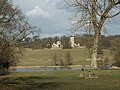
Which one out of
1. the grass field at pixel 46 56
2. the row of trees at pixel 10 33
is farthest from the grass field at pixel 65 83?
the grass field at pixel 46 56

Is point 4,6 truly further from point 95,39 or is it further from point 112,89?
point 112,89

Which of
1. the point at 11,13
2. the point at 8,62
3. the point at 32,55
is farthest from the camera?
the point at 32,55

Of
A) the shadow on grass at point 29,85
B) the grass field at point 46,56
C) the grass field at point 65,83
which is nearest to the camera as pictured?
the grass field at point 65,83

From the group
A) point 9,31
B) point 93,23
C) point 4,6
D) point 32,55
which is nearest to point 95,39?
point 93,23

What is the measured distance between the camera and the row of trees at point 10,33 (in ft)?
188

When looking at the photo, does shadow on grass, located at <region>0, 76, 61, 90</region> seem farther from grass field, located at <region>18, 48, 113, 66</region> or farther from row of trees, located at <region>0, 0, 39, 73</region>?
grass field, located at <region>18, 48, 113, 66</region>

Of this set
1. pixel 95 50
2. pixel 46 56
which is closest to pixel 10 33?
pixel 95 50

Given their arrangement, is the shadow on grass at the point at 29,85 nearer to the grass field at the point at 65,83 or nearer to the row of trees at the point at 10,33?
the grass field at the point at 65,83

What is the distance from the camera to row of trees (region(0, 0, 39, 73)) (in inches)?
2252

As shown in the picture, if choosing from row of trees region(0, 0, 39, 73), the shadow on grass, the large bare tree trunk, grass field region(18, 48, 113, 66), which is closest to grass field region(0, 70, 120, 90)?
the shadow on grass

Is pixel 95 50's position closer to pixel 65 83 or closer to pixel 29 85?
pixel 65 83

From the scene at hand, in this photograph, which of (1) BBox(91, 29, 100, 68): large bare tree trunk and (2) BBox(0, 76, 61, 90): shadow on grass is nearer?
(2) BBox(0, 76, 61, 90): shadow on grass

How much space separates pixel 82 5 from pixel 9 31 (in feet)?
73.8

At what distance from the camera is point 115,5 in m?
40.9
